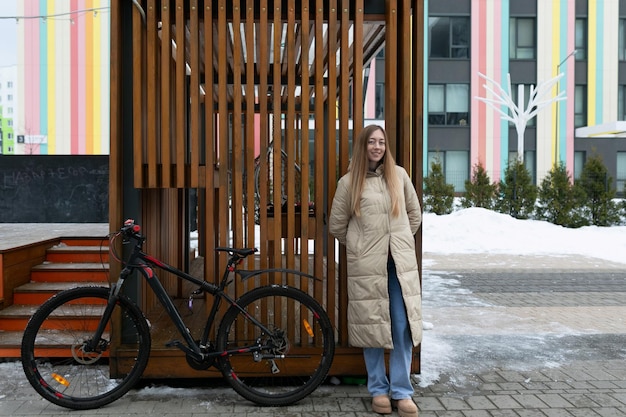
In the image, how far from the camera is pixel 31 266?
5.52 metres

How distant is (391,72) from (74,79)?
30.5 metres

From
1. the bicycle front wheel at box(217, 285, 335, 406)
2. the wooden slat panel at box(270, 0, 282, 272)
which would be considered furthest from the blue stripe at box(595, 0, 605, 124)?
the bicycle front wheel at box(217, 285, 335, 406)

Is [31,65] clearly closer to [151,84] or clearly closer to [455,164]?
[455,164]

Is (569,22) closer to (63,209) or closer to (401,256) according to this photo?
(63,209)

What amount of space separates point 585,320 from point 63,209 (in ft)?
23.9

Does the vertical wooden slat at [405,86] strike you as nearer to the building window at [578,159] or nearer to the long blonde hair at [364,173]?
the long blonde hair at [364,173]

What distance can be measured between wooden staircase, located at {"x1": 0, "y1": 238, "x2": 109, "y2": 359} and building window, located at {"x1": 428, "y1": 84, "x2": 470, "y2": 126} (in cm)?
2844

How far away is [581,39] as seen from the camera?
33.3 meters

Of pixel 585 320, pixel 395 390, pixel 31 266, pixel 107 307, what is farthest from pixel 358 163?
pixel 585 320

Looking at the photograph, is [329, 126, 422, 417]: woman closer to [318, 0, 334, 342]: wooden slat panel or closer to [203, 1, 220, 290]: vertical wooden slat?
[318, 0, 334, 342]: wooden slat panel

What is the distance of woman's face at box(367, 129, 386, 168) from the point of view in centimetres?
390

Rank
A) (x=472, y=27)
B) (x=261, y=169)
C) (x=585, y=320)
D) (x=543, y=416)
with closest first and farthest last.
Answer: (x=543, y=416), (x=261, y=169), (x=585, y=320), (x=472, y=27)

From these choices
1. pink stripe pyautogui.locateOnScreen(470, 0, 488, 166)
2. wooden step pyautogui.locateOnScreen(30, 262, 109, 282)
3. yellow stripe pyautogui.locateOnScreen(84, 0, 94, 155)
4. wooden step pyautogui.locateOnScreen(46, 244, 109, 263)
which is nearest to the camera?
wooden step pyautogui.locateOnScreen(30, 262, 109, 282)

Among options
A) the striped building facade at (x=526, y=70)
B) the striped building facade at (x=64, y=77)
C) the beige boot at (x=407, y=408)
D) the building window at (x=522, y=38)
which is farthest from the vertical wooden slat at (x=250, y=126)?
the building window at (x=522, y=38)
